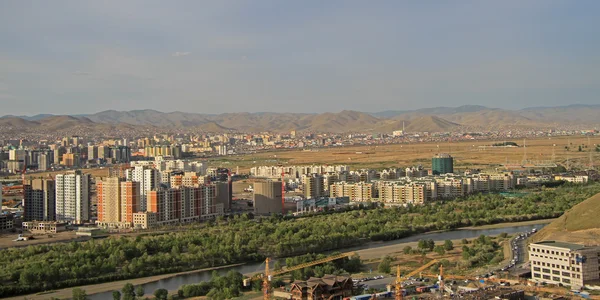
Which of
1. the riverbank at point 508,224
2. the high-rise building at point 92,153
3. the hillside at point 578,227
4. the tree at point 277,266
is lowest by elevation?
the tree at point 277,266

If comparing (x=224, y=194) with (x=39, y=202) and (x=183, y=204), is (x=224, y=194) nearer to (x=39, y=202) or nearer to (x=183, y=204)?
(x=183, y=204)

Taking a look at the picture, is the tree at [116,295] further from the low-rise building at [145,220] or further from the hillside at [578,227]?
the low-rise building at [145,220]

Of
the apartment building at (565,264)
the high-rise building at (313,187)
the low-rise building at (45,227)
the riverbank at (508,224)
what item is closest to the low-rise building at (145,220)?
the low-rise building at (45,227)

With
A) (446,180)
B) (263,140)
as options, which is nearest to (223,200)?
(446,180)

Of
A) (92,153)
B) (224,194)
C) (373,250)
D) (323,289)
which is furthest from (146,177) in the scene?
(92,153)

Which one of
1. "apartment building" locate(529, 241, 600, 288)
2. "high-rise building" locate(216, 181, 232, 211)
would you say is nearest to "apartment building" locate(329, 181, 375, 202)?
"high-rise building" locate(216, 181, 232, 211)

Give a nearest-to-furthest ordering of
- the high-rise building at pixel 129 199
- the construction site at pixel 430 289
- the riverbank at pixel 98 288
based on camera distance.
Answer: the construction site at pixel 430 289 < the riverbank at pixel 98 288 < the high-rise building at pixel 129 199
